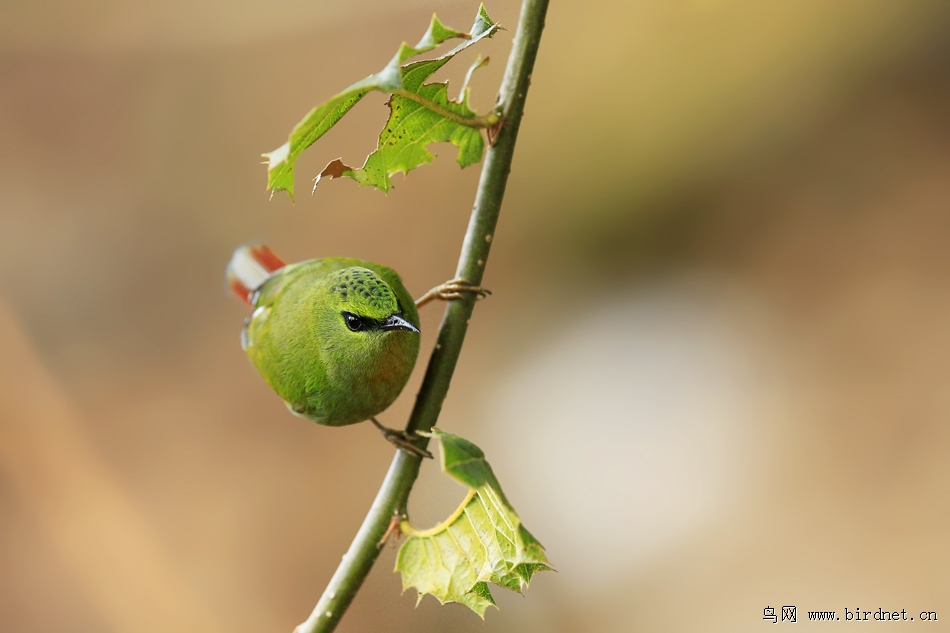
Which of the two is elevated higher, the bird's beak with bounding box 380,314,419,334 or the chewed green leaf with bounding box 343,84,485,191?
the chewed green leaf with bounding box 343,84,485,191

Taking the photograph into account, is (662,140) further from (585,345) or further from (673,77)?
(585,345)

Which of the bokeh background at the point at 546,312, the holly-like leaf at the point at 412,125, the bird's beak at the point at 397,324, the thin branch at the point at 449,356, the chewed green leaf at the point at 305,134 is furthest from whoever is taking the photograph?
the bokeh background at the point at 546,312

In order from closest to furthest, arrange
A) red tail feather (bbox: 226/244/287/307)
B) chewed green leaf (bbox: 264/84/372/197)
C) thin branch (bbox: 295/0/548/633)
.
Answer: chewed green leaf (bbox: 264/84/372/197) < thin branch (bbox: 295/0/548/633) < red tail feather (bbox: 226/244/287/307)

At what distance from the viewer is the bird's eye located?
1.94 metres

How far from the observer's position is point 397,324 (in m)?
1.90

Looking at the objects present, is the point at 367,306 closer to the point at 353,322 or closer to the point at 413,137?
the point at 353,322

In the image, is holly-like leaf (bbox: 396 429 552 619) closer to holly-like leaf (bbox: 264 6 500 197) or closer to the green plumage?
holly-like leaf (bbox: 264 6 500 197)

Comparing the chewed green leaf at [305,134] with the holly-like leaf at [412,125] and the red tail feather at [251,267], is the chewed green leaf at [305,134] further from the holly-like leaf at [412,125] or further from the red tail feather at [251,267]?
the red tail feather at [251,267]

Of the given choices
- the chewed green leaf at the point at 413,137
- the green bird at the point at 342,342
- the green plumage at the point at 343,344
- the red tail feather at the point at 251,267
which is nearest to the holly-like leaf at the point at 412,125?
the chewed green leaf at the point at 413,137

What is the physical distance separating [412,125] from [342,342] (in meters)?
0.75

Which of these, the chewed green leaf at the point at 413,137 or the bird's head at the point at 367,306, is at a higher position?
the chewed green leaf at the point at 413,137

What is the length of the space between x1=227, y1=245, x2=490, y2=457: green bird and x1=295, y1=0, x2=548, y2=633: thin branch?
384 mm

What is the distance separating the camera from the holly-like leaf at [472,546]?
1126 millimetres

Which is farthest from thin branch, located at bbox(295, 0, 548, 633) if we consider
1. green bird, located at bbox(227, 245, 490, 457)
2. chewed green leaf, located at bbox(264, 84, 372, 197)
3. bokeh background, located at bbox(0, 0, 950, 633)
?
bokeh background, located at bbox(0, 0, 950, 633)
